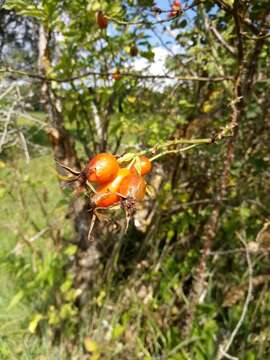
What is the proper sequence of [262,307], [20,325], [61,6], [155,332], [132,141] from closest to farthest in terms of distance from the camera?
[61,6]
[262,307]
[155,332]
[20,325]
[132,141]

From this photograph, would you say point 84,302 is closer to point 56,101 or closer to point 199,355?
point 199,355

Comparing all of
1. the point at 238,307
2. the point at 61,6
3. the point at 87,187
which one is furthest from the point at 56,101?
the point at 87,187

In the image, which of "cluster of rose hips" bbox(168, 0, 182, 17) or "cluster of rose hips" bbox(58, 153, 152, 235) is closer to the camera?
"cluster of rose hips" bbox(58, 153, 152, 235)

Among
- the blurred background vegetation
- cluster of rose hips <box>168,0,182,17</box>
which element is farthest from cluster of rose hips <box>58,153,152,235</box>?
the blurred background vegetation

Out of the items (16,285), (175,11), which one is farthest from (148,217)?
(175,11)

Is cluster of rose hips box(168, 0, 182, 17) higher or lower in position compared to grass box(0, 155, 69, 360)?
higher

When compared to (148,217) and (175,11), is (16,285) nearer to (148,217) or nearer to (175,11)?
(148,217)

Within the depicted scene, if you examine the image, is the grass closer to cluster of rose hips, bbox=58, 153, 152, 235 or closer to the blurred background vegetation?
the blurred background vegetation
